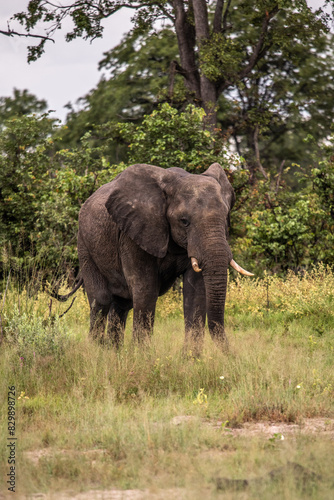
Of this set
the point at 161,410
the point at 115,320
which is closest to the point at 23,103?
the point at 115,320

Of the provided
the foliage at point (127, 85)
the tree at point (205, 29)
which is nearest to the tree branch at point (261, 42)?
the tree at point (205, 29)

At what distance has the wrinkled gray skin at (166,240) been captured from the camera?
7633 mm

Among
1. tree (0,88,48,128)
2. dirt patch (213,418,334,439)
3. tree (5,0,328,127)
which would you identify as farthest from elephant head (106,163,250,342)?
tree (0,88,48,128)

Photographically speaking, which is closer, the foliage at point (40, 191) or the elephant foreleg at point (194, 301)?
the elephant foreleg at point (194, 301)

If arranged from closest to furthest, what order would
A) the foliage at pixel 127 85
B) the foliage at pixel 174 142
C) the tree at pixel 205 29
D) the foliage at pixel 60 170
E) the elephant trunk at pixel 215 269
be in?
the elephant trunk at pixel 215 269 < the foliage at pixel 174 142 < the foliage at pixel 60 170 < the tree at pixel 205 29 < the foliage at pixel 127 85

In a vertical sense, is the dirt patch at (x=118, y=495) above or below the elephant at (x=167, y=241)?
below

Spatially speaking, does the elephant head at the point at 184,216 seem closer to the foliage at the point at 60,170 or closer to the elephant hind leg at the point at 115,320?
the elephant hind leg at the point at 115,320

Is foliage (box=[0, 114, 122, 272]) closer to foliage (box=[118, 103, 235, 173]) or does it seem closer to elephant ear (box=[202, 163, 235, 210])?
foliage (box=[118, 103, 235, 173])

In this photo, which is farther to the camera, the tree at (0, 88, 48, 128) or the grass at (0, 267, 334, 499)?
the tree at (0, 88, 48, 128)

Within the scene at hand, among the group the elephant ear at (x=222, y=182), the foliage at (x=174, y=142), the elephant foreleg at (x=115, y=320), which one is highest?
the foliage at (x=174, y=142)

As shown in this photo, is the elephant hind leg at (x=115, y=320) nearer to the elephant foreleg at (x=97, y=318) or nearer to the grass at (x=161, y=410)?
the elephant foreleg at (x=97, y=318)

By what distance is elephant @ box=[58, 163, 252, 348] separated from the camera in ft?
25.0

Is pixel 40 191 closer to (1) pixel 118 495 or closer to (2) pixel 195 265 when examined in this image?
(2) pixel 195 265

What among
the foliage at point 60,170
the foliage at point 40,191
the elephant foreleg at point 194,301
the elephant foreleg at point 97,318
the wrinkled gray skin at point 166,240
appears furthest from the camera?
the foliage at point 40,191
